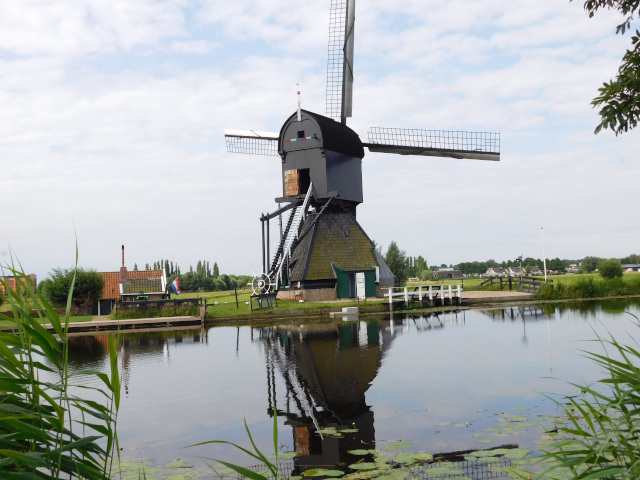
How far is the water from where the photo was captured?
7.20m

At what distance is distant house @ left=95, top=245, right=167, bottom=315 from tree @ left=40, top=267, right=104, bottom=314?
1.05 metres

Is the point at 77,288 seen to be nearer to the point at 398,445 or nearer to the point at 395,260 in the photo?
the point at 395,260

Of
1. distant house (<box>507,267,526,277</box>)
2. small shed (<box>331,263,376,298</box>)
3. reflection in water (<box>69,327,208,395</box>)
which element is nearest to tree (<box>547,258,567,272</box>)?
distant house (<box>507,267,526,277</box>)

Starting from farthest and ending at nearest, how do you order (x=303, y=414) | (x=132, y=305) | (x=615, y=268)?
(x=615, y=268) < (x=132, y=305) < (x=303, y=414)

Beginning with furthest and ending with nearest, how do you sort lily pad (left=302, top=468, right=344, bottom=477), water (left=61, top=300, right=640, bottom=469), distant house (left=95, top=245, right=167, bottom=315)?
distant house (left=95, top=245, right=167, bottom=315) → water (left=61, top=300, right=640, bottom=469) → lily pad (left=302, top=468, right=344, bottom=477)

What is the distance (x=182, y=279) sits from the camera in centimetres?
6912

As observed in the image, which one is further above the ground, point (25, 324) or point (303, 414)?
point (25, 324)

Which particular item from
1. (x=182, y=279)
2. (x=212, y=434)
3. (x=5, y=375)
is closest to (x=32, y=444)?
(x=5, y=375)

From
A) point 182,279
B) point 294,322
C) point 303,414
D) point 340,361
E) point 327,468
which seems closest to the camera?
point 327,468

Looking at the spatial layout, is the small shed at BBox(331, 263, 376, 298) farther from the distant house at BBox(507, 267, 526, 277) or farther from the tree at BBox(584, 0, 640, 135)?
the tree at BBox(584, 0, 640, 135)

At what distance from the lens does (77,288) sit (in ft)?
98.8

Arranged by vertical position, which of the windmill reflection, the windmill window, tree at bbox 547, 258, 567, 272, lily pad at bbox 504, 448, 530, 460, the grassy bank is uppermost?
the windmill window

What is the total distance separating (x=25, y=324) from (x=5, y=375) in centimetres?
29

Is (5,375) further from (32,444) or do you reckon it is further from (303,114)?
(303,114)
